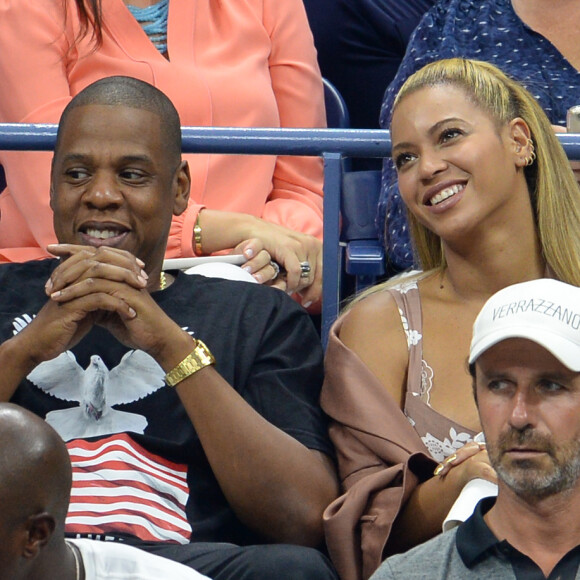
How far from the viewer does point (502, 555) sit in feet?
7.61

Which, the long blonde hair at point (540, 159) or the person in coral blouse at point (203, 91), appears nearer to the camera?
the long blonde hair at point (540, 159)

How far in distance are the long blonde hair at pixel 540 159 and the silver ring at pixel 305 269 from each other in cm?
29

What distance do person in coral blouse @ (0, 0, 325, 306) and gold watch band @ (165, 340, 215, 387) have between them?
689 millimetres

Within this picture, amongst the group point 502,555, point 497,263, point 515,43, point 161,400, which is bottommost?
point 502,555

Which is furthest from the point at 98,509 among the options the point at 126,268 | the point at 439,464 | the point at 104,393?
the point at 439,464

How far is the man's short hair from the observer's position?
123 inches

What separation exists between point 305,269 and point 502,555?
1338 millimetres

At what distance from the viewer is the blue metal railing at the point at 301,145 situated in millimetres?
3236

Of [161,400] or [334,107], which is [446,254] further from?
[334,107]

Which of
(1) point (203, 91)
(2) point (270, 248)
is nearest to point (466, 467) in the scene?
(2) point (270, 248)

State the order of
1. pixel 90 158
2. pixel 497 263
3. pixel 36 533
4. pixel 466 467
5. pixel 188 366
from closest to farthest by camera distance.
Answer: pixel 36 533
pixel 466 467
pixel 188 366
pixel 90 158
pixel 497 263

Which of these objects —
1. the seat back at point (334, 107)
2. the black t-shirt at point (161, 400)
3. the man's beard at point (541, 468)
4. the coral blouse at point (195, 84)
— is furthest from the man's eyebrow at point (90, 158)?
the seat back at point (334, 107)

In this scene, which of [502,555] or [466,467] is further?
[466,467]

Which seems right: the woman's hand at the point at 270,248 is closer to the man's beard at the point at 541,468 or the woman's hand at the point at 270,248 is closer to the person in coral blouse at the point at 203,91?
the person in coral blouse at the point at 203,91
